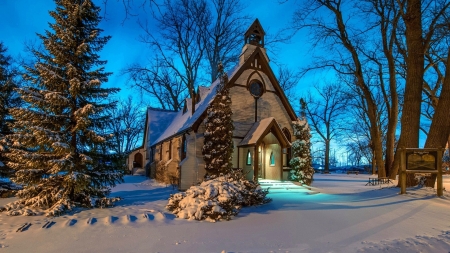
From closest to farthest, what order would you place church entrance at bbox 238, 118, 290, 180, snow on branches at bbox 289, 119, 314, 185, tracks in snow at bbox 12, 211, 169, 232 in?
tracks in snow at bbox 12, 211, 169, 232 < church entrance at bbox 238, 118, 290, 180 < snow on branches at bbox 289, 119, 314, 185

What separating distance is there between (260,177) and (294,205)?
7.81 m

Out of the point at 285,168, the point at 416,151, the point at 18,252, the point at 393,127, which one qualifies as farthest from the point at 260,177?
the point at 18,252

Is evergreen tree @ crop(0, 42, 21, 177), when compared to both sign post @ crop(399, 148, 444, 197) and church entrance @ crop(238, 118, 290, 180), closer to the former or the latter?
church entrance @ crop(238, 118, 290, 180)

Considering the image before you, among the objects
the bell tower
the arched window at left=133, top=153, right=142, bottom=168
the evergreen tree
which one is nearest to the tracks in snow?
the evergreen tree

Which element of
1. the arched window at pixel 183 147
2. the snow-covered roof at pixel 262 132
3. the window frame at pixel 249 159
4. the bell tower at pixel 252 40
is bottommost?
the window frame at pixel 249 159

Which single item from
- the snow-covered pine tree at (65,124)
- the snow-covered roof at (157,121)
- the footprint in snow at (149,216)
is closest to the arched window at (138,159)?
the snow-covered roof at (157,121)

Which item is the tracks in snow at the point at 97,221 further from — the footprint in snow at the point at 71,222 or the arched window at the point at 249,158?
the arched window at the point at 249,158

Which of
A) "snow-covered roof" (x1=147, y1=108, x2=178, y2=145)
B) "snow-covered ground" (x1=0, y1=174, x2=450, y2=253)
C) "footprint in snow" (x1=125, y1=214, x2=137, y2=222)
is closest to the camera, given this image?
"snow-covered ground" (x1=0, y1=174, x2=450, y2=253)

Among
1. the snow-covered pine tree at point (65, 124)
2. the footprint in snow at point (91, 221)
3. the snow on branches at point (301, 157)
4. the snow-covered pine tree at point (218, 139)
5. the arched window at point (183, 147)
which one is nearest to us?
the footprint in snow at point (91, 221)

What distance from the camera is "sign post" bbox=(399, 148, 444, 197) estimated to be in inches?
421

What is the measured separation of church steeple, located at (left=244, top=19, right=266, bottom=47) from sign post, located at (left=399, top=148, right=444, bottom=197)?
11500 mm

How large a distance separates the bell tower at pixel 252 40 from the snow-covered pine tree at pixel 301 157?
5.11 meters

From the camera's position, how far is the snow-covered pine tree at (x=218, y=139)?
14805 mm

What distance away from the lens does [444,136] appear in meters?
11.7
